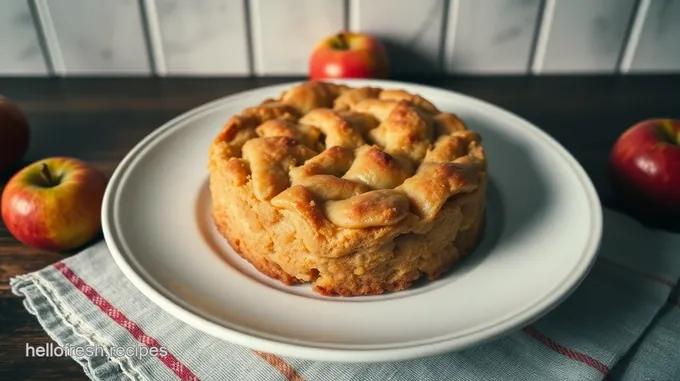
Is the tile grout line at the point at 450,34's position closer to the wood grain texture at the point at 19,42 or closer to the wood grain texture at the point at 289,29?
the wood grain texture at the point at 289,29

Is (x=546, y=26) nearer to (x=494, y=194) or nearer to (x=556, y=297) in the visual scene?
(x=494, y=194)

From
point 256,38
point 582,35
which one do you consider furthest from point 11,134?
point 582,35

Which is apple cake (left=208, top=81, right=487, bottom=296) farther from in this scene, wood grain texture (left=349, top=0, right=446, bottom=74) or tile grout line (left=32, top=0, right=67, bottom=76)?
tile grout line (left=32, top=0, right=67, bottom=76)

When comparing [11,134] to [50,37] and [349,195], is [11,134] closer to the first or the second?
[50,37]

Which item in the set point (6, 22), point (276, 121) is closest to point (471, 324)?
point (276, 121)

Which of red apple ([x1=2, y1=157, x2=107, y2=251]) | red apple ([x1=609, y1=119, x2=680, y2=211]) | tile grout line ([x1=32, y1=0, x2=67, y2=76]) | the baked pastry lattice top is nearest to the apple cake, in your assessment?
the baked pastry lattice top

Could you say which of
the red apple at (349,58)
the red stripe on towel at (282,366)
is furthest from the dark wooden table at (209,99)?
the red stripe on towel at (282,366)
